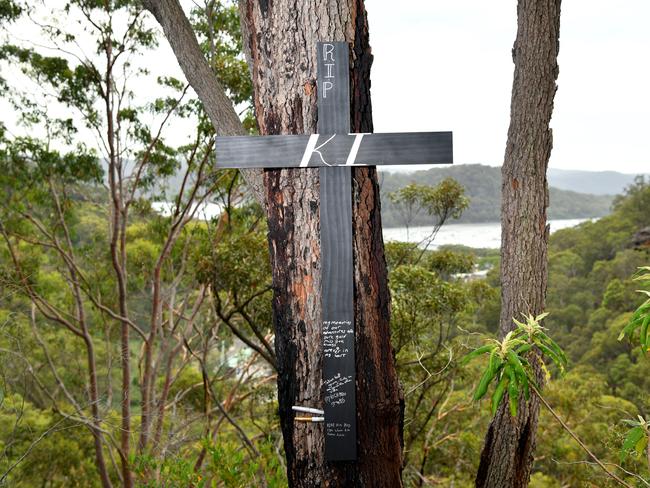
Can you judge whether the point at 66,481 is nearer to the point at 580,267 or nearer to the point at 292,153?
the point at 292,153

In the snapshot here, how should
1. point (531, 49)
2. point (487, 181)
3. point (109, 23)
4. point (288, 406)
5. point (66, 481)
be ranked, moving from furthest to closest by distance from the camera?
1. point (487, 181)
2. point (66, 481)
3. point (109, 23)
4. point (531, 49)
5. point (288, 406)

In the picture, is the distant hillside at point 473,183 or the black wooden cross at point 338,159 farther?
the distant hillside at point 473,183

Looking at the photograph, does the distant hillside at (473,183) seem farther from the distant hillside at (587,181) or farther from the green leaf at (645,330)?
the distant hillside at (587,181)

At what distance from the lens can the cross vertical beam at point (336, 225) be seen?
1849 millimetres

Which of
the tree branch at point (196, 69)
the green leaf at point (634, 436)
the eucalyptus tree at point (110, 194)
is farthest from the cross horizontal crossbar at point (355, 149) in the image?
the eucalyptus tree at point (110, 194)

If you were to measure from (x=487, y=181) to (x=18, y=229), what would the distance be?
12714mm

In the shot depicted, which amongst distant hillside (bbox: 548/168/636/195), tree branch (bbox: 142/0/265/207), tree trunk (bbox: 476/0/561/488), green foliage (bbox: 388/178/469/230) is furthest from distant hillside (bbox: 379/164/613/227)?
distant hillside (bbox: 548/168/636/195)

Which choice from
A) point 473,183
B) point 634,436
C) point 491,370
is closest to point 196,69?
point 491,370

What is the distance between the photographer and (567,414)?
9.11 m

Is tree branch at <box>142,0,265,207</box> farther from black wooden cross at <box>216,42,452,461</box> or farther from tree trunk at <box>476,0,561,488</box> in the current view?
tree trunk at <box>476,0,561,488</box>

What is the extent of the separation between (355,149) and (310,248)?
0.33m

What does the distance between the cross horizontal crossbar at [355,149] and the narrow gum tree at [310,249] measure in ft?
0.21

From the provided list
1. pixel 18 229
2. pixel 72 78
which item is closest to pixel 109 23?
pixel 72 78

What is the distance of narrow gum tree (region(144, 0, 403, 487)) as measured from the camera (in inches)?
74.8
